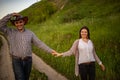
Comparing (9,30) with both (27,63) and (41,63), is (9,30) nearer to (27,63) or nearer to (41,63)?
(27,63)

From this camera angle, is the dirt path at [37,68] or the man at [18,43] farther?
the dirt path at [37,68]

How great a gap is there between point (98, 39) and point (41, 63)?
294cm

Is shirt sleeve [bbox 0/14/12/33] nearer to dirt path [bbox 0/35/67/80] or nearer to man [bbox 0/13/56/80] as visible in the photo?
man [bbox 0/13/56/80]

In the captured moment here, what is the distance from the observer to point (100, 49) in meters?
13.6

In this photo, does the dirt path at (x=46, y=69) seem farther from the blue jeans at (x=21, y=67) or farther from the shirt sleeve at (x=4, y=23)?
the shirt sleeve at (x=4, y=23)

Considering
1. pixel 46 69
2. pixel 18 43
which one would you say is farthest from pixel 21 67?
pixel 46 69

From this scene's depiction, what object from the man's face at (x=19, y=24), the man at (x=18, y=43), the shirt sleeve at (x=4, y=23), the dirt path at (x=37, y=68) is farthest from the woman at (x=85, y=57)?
the dirt path at (x=37, y=68)

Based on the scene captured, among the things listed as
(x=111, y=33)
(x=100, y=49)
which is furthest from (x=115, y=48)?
(x=111, y=33)

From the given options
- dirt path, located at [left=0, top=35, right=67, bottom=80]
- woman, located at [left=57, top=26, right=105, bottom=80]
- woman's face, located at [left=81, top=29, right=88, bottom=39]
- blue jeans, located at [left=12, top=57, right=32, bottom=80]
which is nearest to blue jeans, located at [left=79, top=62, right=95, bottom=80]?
woman, located at [left=57, top=26, right=105, bottom=80]

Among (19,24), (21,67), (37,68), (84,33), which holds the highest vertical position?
(19,24)

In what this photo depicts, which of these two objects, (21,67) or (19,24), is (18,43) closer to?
(19,24)

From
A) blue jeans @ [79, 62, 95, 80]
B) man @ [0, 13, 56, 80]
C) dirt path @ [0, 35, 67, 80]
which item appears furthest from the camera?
dirt path @ [0, 35, 67, 80]

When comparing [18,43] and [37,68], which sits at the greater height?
[18,43]

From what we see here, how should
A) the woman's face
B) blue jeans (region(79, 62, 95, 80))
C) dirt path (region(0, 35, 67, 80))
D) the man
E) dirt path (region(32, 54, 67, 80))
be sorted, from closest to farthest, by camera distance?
the man → blue jeans (region(79, 62, 95, 80)) → the woman's face → dirt path (region(32, 54, 67, 80)) → dirt path (region(0, 35, 67, 80))
